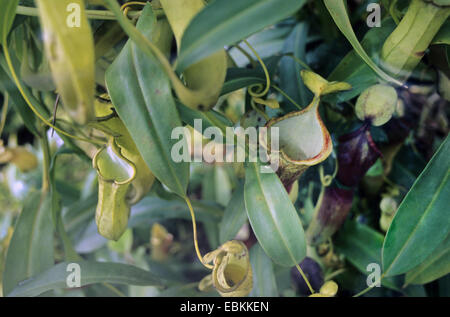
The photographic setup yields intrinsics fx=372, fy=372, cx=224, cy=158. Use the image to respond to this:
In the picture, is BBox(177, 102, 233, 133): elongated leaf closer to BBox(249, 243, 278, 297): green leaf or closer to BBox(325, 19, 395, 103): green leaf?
BBox(325, 19, 395, 103): green leaf

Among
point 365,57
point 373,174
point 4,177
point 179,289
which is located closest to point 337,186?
point 373,174

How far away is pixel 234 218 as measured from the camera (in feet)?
2.04

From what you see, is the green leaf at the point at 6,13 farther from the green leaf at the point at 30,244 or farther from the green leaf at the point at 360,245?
the green leaf at the point at 360,245

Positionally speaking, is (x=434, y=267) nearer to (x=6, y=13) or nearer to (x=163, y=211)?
(x=163, y=211)

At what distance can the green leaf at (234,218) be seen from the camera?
2.01ft

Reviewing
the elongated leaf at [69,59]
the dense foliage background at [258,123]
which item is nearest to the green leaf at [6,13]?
the dense foliage background at [258,123]

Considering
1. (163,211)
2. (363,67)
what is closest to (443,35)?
(363,67)

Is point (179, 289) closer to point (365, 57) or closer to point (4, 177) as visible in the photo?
point (365, 57)

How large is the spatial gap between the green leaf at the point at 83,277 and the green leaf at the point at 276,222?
0.91 feet

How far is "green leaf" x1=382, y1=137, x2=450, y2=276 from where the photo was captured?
484 mm

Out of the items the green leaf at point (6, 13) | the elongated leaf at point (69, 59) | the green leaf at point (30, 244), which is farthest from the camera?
the green leaf at point (30, 244)

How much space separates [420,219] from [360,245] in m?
0.20

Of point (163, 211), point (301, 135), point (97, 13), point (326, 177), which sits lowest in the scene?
point (163, 211)
